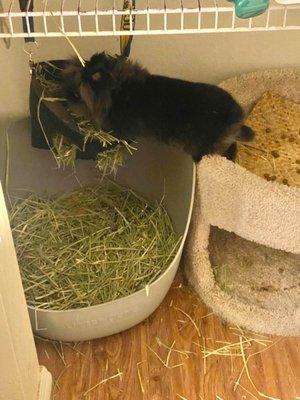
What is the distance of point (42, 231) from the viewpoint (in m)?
1.54

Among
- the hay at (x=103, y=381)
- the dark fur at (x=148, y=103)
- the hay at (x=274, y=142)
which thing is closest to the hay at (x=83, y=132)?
→ the dark fur at (x=148, y=103)

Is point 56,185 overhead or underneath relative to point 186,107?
underneath

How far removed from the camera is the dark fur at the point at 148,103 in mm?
1272

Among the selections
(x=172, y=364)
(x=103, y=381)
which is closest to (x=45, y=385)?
(x=103, y=381)

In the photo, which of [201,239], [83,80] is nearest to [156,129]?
[83,80]

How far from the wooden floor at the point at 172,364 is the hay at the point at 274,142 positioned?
44 centimetres

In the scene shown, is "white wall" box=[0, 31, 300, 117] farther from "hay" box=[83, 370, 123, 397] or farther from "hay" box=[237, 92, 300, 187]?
"hay" box=[83, 370, 123, 397]

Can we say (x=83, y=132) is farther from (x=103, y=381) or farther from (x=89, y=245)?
(x=103, y=381)

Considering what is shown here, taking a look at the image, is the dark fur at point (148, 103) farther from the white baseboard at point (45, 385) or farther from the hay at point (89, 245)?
the white baseboard at point (45, 385)

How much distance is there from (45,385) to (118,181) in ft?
2.31

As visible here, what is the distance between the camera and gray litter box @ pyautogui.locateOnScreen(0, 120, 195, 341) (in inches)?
50.5

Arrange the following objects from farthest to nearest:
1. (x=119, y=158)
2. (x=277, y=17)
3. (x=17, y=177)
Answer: (x=17, y=177) < (x=277, y=17) < (x=119, y=158)

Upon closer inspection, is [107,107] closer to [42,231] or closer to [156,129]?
[156,129]

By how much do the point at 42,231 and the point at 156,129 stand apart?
18.9 inches
